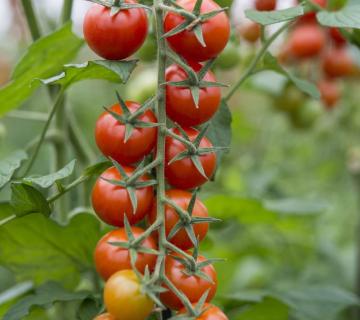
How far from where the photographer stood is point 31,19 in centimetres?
94

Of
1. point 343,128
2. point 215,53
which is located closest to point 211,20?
point 215,53

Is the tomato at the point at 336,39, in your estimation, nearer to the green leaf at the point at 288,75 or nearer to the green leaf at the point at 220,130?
the green leaf at the point at 288,75

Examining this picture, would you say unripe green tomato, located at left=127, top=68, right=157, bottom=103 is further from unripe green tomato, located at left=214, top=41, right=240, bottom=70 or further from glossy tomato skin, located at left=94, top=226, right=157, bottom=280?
glossy tomato skin, located at left=94, top=226, right=157, bottom=280

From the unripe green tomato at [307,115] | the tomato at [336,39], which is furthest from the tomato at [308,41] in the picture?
the unripe green tomato at [307,115]

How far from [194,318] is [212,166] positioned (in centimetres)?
19

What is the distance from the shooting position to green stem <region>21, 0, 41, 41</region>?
934mm

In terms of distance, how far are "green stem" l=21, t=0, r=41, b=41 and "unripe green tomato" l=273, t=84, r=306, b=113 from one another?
0.77m

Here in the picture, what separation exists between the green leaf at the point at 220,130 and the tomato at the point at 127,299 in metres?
0.27

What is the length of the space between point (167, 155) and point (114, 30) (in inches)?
5.6

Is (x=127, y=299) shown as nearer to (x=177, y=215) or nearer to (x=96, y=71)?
(x=177, y=215)

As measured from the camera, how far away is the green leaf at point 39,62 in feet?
2.72

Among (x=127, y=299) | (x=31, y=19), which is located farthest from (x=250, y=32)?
(x=127, y=299)

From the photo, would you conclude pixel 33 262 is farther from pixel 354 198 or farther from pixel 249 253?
pixel 354 198

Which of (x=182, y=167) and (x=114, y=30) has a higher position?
(x=114, y=30)
